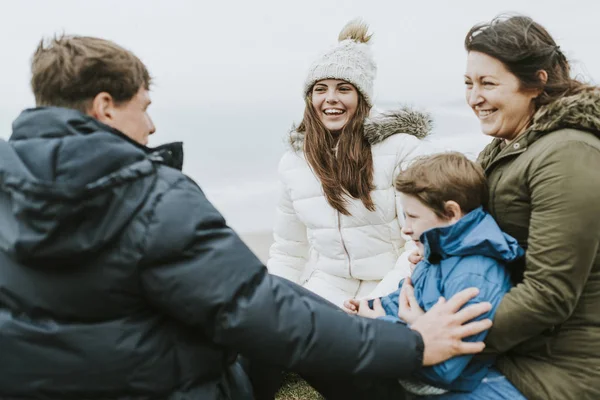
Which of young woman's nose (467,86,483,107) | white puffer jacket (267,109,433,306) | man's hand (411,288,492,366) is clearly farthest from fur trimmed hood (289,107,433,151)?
man's hand (411,288,492,366)

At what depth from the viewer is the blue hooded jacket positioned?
2.33m

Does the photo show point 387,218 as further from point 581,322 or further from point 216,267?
point 216,267

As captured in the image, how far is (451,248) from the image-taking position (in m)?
2.42

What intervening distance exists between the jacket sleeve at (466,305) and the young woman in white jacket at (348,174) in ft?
4.84

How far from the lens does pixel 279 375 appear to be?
2.71 meters

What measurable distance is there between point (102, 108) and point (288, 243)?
2435mm

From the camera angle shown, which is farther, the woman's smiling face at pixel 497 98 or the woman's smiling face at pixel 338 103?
the woman's smiling face at pixel 338 103

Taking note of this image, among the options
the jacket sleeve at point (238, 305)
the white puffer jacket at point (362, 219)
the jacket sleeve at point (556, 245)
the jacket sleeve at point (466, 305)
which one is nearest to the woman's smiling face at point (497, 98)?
the jacket sleeve at point (556, 245)

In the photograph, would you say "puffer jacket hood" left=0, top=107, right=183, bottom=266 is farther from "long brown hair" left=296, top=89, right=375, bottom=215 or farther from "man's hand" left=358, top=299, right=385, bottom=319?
"long brown hair" left=296, top=89, right=375, bottom=215

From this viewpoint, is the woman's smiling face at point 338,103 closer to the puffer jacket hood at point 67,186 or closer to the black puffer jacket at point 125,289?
the black puffer jacket at point 125,289

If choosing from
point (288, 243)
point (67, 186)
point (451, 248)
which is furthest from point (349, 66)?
point (67, 186)

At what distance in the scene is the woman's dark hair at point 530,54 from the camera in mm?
2633

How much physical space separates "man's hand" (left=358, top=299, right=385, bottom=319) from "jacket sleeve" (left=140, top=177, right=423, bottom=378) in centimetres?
47

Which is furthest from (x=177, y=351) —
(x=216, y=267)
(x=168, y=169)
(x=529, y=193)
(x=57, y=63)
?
(x=529, y=193)
